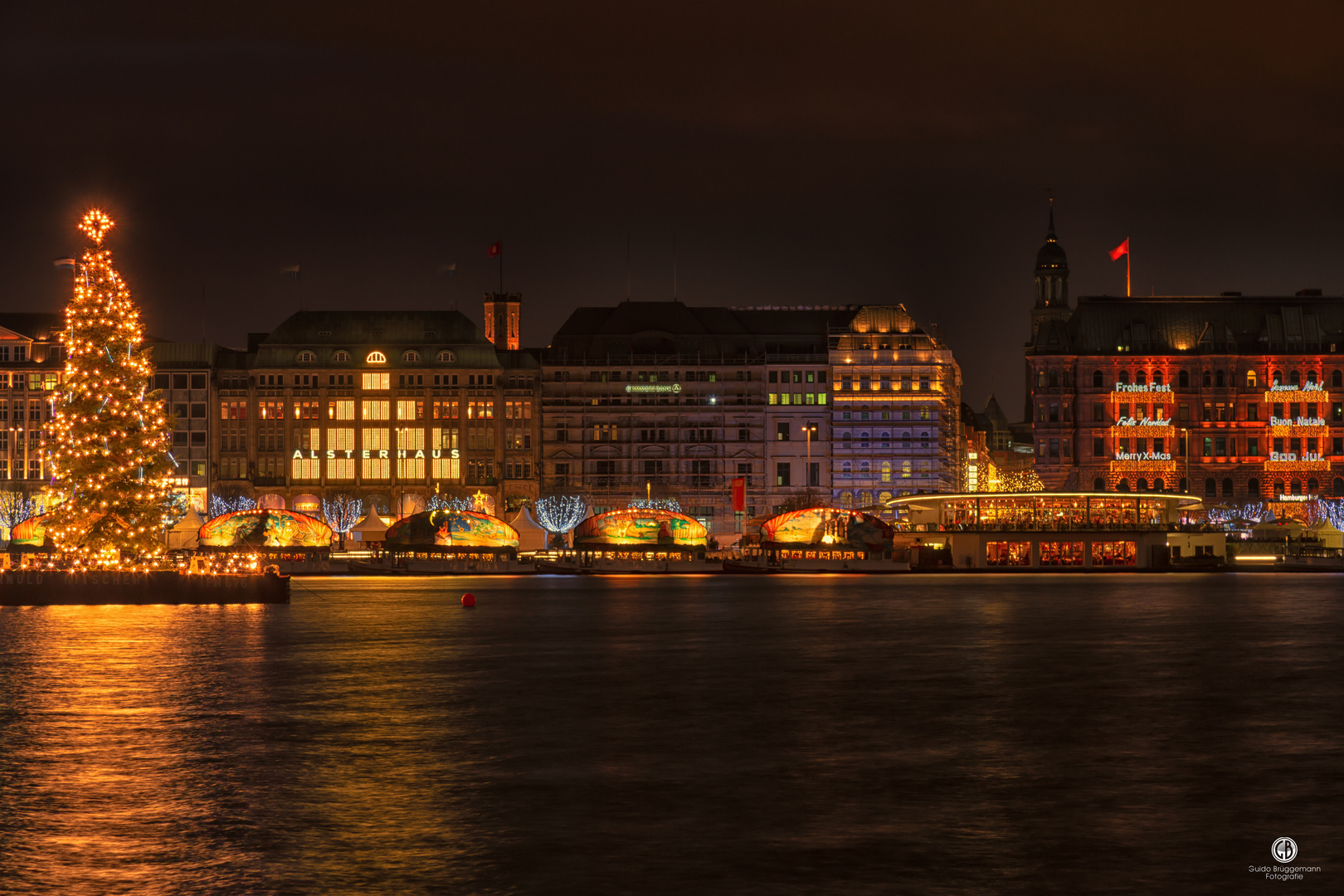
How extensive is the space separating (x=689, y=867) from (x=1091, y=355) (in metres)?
170

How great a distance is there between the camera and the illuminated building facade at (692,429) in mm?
176500

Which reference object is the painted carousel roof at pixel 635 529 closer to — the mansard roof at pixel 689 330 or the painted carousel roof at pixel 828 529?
the painted carousel roof at pixel 828 529

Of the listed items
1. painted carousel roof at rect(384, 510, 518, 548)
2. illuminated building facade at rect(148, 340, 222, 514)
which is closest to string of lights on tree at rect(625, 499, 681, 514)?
painted carousel roof at rect(384, 510, 518, 548)

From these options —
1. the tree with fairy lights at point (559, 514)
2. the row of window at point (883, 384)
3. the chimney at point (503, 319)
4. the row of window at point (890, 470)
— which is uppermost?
the chimney at point (503, 319)

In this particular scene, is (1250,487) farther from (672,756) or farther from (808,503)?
(672,756)

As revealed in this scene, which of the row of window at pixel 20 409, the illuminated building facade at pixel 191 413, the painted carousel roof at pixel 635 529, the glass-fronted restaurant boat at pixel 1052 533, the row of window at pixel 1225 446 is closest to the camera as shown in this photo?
the glass-fronted restaurant boat at pixel 1052 533

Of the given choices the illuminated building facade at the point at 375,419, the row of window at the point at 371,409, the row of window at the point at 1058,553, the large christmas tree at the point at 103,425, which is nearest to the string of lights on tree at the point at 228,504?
the illuminated building facade at the point at 375,419

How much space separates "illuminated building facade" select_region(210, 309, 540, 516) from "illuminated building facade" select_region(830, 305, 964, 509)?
32754 millimetres

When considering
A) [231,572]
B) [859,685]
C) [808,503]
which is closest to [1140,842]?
→ [859,685]

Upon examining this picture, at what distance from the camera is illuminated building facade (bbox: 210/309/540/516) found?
174750 mm

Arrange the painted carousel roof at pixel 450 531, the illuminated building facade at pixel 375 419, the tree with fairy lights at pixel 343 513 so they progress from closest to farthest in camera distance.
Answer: the painted carousel roof at pixel 450 531 → the tree with fairy lights at pixel 343 513 → the illuminated building facade at pixel 375 419

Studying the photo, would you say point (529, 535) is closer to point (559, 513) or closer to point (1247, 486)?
point (559, 513)

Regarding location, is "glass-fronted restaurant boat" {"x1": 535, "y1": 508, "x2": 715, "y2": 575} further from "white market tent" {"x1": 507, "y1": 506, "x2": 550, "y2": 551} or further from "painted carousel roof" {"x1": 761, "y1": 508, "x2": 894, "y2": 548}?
"painted carousel roof" {"x1": 761, "y1": 508, "x2": 894, "y2": 548}

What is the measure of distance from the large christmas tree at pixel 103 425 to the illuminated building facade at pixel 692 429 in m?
110
